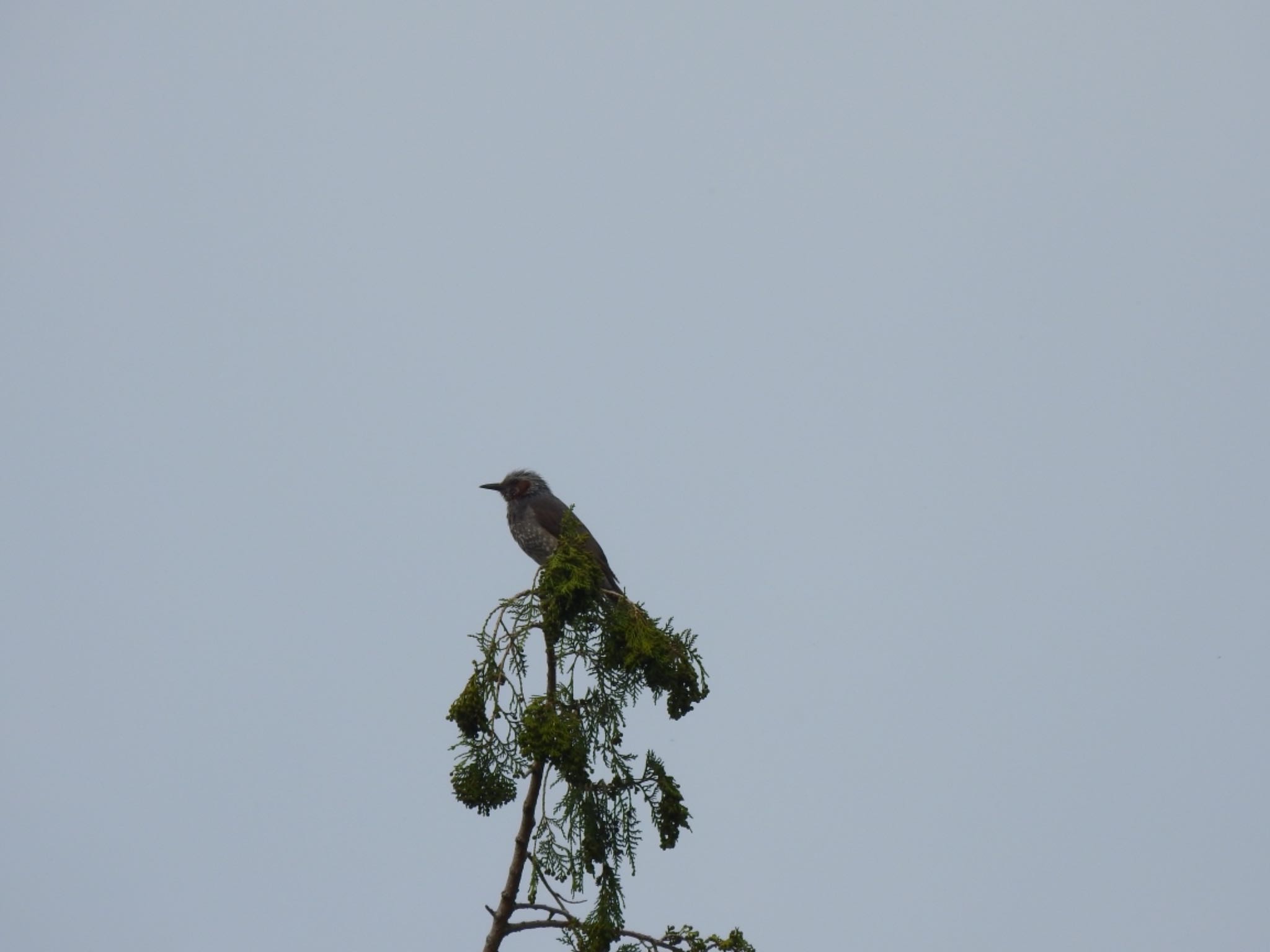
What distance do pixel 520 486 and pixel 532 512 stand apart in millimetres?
594

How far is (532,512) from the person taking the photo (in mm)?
11664

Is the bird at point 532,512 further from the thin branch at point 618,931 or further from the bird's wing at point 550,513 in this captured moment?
the thin branch at point 618,931

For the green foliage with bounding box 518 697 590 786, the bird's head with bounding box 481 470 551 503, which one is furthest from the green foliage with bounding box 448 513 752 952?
the bird's head with bounding box 481 470 551 503

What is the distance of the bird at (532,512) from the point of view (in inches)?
446

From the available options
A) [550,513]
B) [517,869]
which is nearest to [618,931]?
[517,869]

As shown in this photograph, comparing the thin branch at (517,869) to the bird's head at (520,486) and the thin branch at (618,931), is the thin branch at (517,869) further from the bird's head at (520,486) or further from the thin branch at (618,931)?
the bird's head at (520,486)

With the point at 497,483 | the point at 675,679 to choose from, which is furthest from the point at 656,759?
the point at 497,483

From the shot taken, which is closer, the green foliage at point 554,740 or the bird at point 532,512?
the green foliage at point 554,740

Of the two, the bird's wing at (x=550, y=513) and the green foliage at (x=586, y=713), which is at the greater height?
the bird's wing at (x=550, y=513)

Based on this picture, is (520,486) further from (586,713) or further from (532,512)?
(586,713)

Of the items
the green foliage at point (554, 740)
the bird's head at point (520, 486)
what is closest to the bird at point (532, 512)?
the bird's head at point (520, 486)

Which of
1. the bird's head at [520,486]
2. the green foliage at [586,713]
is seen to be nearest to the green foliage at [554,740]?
the green foliage at [586,713]

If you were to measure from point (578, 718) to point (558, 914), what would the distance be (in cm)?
109

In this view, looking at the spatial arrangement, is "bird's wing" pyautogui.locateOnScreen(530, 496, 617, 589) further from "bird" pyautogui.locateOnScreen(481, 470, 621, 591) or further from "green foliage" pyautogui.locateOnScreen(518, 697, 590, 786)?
"green foliage" pyautogui.locateOnScreen(518, 697, 590, 786)
